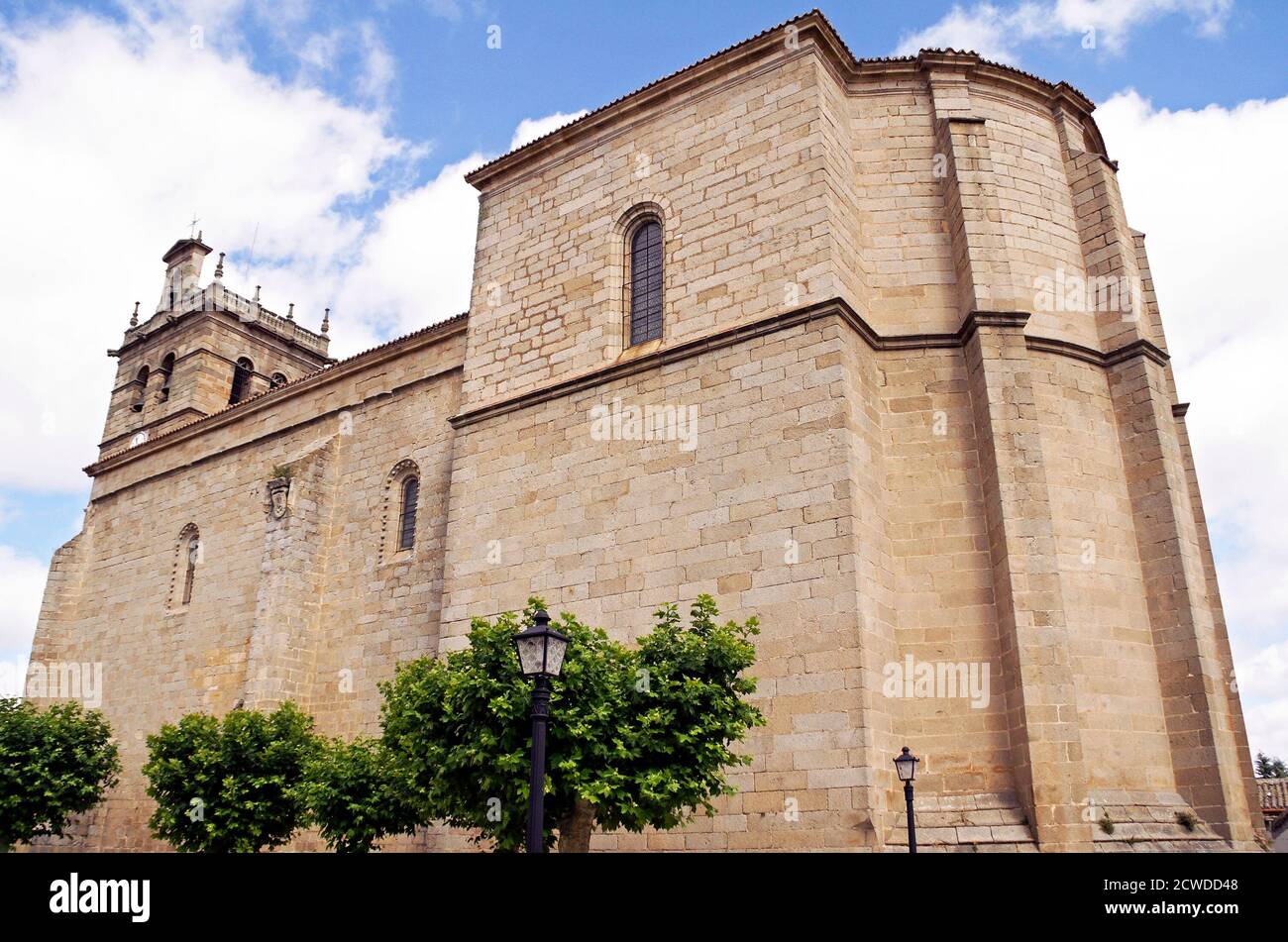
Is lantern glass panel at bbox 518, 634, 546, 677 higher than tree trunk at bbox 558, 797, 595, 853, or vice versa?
lantern glass panel at bbox 518, 634, 546, 677

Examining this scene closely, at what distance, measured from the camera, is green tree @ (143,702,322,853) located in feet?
46.6

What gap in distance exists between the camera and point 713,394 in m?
13.1

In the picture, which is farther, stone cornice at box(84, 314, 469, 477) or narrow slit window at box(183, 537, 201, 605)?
narrow slit window at box(183, 537, 201, 605)

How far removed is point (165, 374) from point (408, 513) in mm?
15272

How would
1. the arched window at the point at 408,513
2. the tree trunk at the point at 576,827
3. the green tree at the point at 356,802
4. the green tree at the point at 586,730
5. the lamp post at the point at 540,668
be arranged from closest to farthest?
1. the lamp post at the point at 540,668
2. the green tree at the point at 586,730
3. the tree trunk at the point at 576,827
4. the green tree at the point at 356,802
5. the arched window at the point at 408,513

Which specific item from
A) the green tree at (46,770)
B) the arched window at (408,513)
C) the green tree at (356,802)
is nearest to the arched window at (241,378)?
the green tree at (46,770)

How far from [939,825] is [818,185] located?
8075mm

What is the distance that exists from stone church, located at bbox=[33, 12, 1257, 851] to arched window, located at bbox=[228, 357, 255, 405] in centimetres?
1112

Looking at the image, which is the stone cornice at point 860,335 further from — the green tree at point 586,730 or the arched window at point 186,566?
the arched window at point 186,566

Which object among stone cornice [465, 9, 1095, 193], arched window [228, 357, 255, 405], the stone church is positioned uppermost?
arched window [228, 357, 255, 405]

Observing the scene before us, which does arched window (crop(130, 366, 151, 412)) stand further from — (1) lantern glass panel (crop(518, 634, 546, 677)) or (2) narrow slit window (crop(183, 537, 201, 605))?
(1) lantern glass panel (crop(518, 634, 546, 677))

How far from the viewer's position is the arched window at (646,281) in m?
14.7

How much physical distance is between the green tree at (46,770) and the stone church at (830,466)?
5.98ft

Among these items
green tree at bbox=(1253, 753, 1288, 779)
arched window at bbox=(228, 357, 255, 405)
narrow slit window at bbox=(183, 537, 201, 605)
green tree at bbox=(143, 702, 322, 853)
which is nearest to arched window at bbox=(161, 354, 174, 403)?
arched window at bbox=(228, 357, 255, 405)
